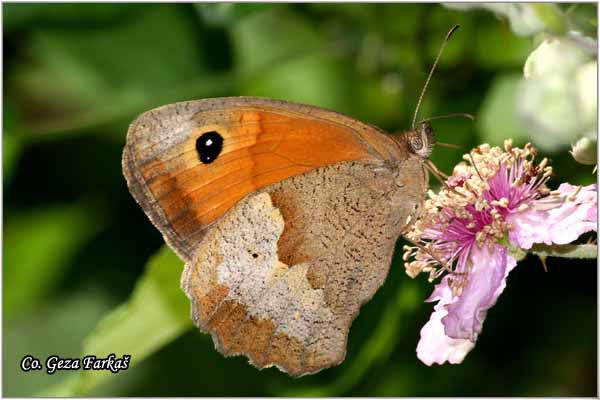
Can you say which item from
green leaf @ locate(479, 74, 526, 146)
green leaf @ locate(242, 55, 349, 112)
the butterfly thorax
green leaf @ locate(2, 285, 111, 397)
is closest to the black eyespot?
the butterfly thorax

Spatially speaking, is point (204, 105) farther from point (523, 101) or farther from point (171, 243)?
point (523, 101)

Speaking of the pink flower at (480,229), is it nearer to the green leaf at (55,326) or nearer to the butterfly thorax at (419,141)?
the butterfly thorax at (419,141)

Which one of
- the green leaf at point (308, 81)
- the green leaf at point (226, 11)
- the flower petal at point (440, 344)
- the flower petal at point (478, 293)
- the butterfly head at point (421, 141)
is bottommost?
the flower petal at point (440, 344)

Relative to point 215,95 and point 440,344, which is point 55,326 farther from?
point 440,344

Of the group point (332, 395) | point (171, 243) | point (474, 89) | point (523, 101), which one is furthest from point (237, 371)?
point (523, 101)

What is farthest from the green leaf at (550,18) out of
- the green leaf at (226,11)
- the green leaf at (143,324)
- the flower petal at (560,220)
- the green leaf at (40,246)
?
the green leaf at (40,246)

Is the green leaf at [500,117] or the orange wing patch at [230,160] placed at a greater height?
the orange wing patch at [230,160]
